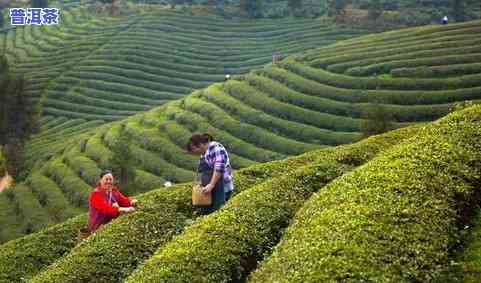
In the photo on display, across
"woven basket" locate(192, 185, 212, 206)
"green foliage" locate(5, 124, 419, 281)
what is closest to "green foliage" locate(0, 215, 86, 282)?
"green foliage" locate(5, 124, 419, 281)

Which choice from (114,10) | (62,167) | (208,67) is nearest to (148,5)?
(114,10)

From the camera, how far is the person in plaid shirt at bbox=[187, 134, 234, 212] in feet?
40.8

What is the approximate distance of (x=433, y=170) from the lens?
39.9 feet

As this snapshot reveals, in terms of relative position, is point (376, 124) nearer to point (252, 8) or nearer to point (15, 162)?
point (15, 162)

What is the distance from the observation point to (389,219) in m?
10.1

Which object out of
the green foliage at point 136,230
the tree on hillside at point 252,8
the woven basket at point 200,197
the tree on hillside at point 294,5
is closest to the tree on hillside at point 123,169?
the green foliage at point 136,230

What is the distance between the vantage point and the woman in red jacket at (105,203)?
1359cm

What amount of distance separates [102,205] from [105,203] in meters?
0.09

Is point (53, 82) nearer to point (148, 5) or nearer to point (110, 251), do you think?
point (148, 5)

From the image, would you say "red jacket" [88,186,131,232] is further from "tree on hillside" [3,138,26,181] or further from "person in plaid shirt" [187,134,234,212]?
"tree on hillside" [3,138,26,181]

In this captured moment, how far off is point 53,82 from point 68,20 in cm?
3106

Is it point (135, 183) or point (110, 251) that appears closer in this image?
point (110, 251)

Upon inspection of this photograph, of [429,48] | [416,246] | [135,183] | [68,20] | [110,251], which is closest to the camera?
[416,246]

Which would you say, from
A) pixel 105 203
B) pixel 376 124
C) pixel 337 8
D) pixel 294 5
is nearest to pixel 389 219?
pixel 105 203
